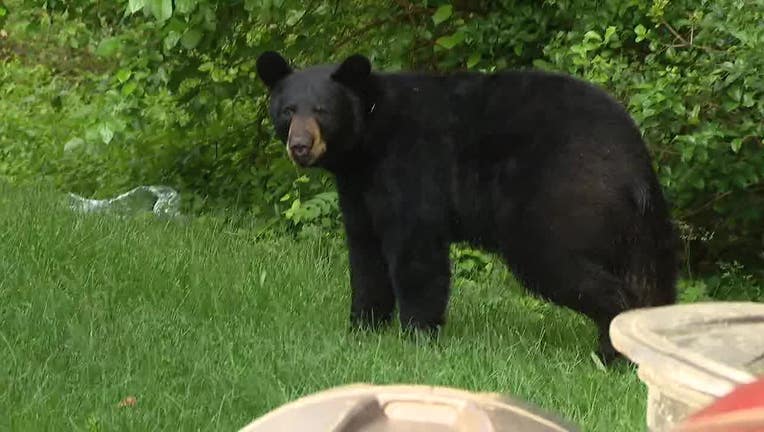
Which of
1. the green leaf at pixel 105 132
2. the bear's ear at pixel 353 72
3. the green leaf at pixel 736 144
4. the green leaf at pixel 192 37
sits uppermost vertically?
the green leaf at pixel 192 37

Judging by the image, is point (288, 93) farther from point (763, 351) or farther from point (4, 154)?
point (4, 154)

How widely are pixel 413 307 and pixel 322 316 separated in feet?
1.61

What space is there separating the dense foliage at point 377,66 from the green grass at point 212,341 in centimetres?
119

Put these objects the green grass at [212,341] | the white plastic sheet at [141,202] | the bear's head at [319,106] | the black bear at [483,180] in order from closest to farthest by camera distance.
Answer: the green grass at [212,341] < the black bear at [483,180] < the bear's head at [319,106] < the white plastic sheet at [141,202]

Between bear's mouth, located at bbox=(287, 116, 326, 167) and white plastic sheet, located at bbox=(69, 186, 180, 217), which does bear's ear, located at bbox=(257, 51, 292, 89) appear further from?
white plastic sheet, located at bbox=(69, 186, 180, 217)

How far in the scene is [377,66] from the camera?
7430mm

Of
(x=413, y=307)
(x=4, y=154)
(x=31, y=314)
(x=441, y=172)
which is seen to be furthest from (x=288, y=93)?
(x=4, y=154)

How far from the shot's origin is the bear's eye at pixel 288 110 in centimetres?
479

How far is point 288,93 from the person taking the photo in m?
4.84

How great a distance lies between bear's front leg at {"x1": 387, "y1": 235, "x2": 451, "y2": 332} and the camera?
486 centimetres

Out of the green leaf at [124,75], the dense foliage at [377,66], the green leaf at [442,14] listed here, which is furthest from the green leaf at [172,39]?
the green leaf at [442,14]

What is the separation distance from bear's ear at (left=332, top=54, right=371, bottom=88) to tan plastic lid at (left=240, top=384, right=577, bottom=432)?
135 inches

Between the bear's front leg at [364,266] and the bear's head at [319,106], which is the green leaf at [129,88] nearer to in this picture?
the bear's head at [319,106]

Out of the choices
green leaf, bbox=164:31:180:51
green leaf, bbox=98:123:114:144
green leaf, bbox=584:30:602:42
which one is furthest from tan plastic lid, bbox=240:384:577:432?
green leaf, bbox=164:31:180:51
